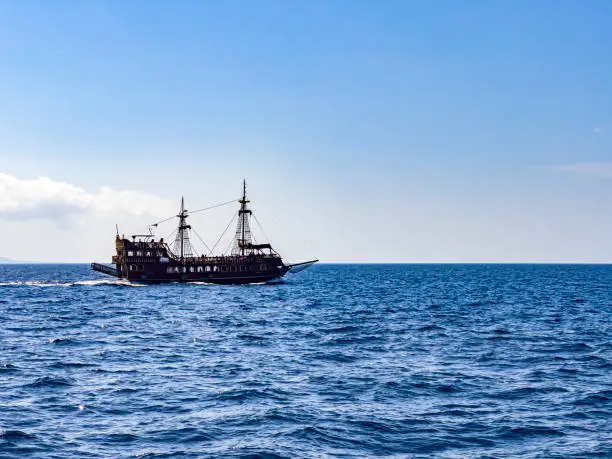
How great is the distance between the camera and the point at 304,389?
80.6 ft

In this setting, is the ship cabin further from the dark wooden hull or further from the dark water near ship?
the dark water near ship

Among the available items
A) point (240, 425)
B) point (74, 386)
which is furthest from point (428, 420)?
point (74, 386)

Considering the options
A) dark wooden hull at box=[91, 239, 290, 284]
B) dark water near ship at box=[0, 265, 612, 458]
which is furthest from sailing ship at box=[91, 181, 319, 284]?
dark water near ship at box=[0, 265, 612, 458]

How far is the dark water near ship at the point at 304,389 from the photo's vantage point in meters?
17.8

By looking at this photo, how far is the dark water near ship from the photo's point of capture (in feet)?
58.2

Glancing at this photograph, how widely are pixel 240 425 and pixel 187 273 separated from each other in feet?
303

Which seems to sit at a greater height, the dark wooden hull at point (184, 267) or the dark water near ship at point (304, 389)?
the dark wooden hull at point (184, 267)

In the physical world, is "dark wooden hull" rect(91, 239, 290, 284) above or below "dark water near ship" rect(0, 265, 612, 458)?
above

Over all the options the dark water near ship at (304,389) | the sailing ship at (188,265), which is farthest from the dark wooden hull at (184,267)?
the dark water near ship at (304,389)

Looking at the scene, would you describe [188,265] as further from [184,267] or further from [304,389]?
[304,389]

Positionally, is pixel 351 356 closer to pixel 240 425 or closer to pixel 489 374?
pixel 489 374

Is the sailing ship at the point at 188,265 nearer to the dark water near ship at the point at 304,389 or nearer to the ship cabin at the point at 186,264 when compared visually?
the ship cabin at the point at 186,264

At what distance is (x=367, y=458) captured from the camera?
16.5 m

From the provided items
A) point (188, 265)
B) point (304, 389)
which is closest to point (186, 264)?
point (188, 265)
